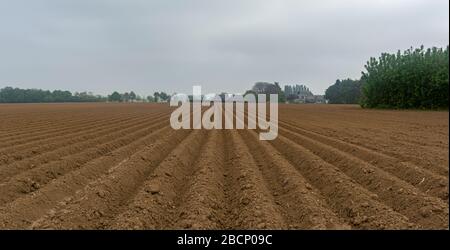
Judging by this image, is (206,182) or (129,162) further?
(129,162)

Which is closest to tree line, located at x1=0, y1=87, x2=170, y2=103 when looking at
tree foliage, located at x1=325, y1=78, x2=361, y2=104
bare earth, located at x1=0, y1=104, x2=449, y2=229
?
tree foliage, located at x1=325, y1=78, x2=361, y2=104

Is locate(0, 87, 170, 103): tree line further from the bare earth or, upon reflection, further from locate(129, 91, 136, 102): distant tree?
the bare earth

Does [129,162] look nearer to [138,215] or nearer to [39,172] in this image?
[39,172]

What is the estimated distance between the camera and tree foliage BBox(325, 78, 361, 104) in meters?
78.1

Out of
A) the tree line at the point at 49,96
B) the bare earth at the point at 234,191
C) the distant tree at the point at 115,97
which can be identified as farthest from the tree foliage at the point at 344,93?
the distant tree at the point at 115,97

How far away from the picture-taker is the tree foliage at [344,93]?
78.1m

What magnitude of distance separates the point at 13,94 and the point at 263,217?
371 feet

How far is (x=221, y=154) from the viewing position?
9.48m

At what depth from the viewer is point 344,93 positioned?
277 feet

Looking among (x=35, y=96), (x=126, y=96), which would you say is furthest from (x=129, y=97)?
(x=35, y=96)

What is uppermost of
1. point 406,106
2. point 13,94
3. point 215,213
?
point 13,94

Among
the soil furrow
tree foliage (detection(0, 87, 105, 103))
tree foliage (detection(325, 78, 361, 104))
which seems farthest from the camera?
tree foliage (detection(0, 87, 105, 103))

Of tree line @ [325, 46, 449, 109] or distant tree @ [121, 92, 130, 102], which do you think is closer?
tree line @ [325, 46, 449, 109]
